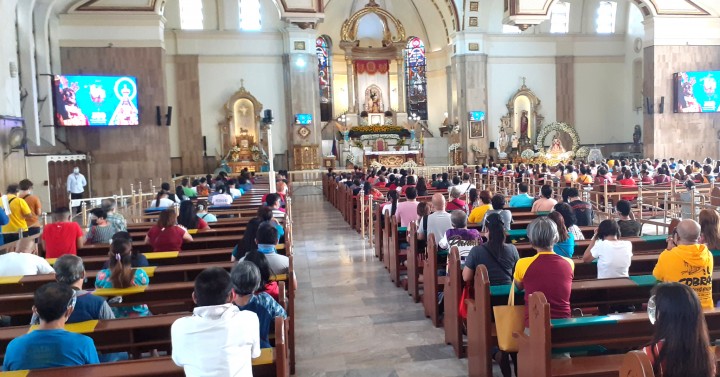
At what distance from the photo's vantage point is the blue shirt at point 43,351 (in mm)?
2652

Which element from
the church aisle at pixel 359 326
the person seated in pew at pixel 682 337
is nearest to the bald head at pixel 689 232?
the person seated in pew at pixel 682 337

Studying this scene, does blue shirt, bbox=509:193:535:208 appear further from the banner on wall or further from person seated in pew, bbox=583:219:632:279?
the banner on wall

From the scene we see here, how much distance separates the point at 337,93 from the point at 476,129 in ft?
23.1

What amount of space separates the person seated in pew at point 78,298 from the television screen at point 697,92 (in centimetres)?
2322

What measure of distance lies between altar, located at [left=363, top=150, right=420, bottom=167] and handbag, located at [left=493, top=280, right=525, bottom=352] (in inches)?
762

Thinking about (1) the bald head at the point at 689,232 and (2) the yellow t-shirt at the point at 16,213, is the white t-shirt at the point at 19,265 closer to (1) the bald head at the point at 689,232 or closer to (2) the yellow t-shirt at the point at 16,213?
(2) the yellow t-shirt at the point at 16,213

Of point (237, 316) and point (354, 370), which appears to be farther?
point (354, 370)

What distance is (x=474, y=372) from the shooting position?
4.15m

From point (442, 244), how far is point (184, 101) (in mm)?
19204

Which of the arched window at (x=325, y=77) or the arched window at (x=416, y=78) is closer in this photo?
the arched window at (x=325, y=77)

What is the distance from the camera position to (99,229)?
655 centimetres

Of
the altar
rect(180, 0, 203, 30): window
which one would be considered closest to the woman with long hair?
the altar

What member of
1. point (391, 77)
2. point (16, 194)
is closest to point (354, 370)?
point (16, 194)

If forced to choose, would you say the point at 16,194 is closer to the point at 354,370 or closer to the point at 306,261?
the point at 306,261
